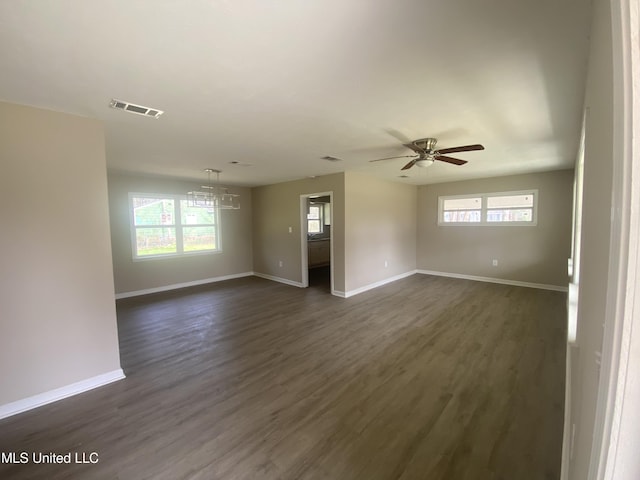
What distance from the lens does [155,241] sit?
19.0 feet

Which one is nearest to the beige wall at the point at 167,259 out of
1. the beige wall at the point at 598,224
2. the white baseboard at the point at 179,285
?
the white baseboard at the point at 179,285

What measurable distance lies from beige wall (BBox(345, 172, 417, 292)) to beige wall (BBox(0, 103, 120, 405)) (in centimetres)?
365

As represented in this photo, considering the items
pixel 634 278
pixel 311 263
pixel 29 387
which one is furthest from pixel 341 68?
pixel 311 263

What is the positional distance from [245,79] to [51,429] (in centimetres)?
295

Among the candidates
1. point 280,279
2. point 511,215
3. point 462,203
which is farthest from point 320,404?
point 462,203

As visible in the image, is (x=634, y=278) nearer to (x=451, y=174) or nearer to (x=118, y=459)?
(x=118, y=459)

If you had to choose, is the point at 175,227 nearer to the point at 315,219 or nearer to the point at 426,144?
the point at 315,219

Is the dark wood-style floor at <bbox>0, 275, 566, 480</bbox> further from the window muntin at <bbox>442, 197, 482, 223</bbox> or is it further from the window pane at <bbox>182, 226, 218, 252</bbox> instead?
the window muntin at <bbox>442, 197, 482, 223</bbox>

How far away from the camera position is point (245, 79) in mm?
1819

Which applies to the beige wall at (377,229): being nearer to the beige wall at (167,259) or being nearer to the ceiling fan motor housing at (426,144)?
the ceiling fan motor housing at (426,144)

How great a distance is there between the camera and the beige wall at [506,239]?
205 inches

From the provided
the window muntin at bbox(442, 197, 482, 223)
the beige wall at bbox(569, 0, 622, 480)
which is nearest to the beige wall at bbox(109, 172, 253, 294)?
the window muntin at bbox(442, 197, 482, 223)

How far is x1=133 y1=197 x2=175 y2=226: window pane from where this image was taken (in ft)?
18.2

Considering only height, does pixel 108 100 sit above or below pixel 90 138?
above
